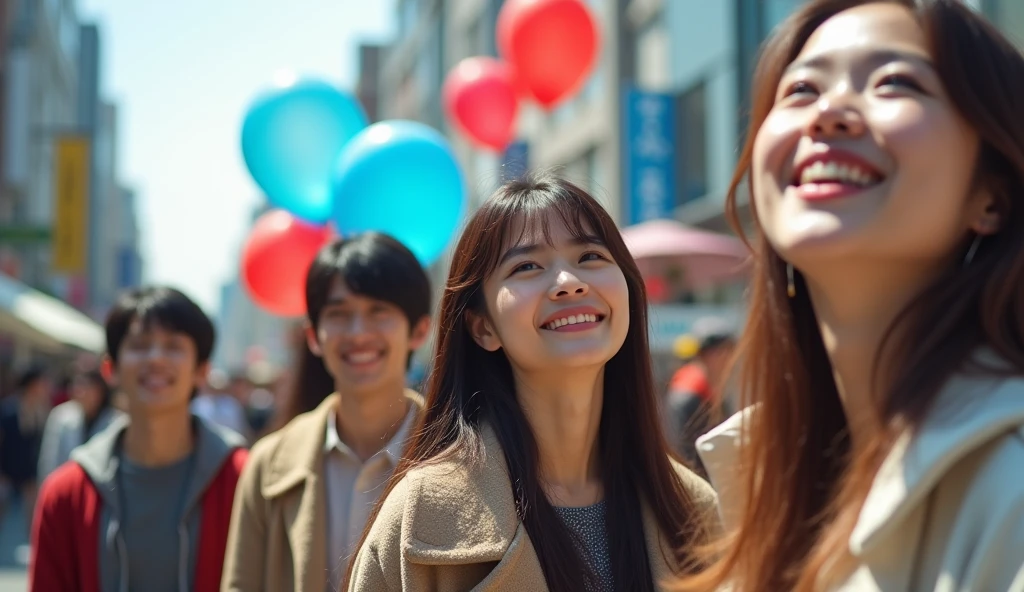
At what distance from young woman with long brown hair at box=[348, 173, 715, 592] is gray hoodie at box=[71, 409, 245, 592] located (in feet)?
4.22

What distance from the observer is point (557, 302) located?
79.7 inches

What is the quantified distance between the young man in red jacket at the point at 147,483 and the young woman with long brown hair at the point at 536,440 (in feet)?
4.28

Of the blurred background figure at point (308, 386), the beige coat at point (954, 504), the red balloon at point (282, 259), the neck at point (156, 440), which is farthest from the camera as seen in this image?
the red balloon at point (282, 259)

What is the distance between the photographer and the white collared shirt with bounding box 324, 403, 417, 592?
279 cm

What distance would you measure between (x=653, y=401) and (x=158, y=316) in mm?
1893

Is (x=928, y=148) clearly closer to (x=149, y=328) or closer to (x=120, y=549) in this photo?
(x=120, y=549)

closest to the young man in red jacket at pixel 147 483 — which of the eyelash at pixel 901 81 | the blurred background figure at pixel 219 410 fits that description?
the eyelash at pixel 901 81

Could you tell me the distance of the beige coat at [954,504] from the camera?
1.14 meters

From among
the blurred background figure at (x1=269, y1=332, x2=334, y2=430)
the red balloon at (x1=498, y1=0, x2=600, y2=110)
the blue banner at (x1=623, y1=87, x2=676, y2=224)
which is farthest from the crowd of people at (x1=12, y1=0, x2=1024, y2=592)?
the blue banner at (x1=623, y1=87, x2=676, y2=224)

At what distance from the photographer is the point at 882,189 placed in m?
1.32

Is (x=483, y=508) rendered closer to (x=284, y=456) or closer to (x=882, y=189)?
(x=882, y=189)

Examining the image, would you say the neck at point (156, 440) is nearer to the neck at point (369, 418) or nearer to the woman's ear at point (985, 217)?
the neck at point (369, 418)

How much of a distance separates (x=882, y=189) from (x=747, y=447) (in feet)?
1.66

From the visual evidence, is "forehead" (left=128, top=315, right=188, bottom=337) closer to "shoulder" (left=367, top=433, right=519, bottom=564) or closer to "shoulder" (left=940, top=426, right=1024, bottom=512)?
"shoulder" (left=367, top=433, right=519, bottom=564)
